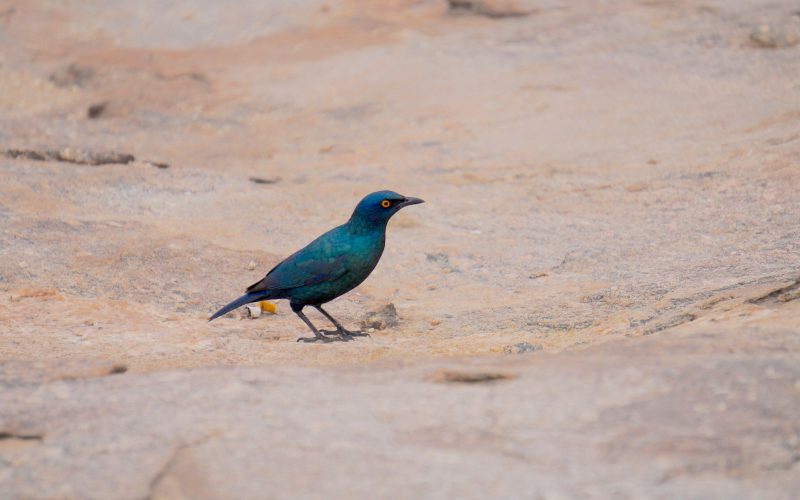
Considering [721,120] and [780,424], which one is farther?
[721,120]

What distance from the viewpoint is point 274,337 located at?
6262 millimetres

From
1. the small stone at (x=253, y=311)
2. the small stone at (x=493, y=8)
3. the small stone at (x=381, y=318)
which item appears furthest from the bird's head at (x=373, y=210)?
the small stone at (x=493, y=8)

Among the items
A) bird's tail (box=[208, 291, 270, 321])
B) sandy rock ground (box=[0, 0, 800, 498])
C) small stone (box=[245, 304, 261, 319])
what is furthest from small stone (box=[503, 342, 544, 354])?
small stone (box=[245, 304, 261, 319])

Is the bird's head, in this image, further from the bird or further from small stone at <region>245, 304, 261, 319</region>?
small stone at <region>245, 304, 261, 319</region>

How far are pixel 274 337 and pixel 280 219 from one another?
2218 mm

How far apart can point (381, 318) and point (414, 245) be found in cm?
166

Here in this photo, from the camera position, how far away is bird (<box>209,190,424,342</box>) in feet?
19.6

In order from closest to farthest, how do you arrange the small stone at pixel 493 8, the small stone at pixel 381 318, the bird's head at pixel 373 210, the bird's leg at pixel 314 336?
1. the bird's leg at pixel 314 336
2. the bird's head at pixel 373 210
3. the small stone at pixel 381 318
4. the small stone at pixel 493 8

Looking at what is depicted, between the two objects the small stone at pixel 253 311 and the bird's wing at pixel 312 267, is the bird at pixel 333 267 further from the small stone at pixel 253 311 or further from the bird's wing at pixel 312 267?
the small stone at pixel 253 311

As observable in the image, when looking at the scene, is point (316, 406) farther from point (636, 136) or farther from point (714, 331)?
point (636, 136)

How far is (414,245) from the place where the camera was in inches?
312

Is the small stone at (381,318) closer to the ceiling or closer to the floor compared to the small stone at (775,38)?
closer to the floor

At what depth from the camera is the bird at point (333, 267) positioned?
5.99 meters

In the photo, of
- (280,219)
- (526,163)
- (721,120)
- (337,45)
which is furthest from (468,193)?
(337,45)
